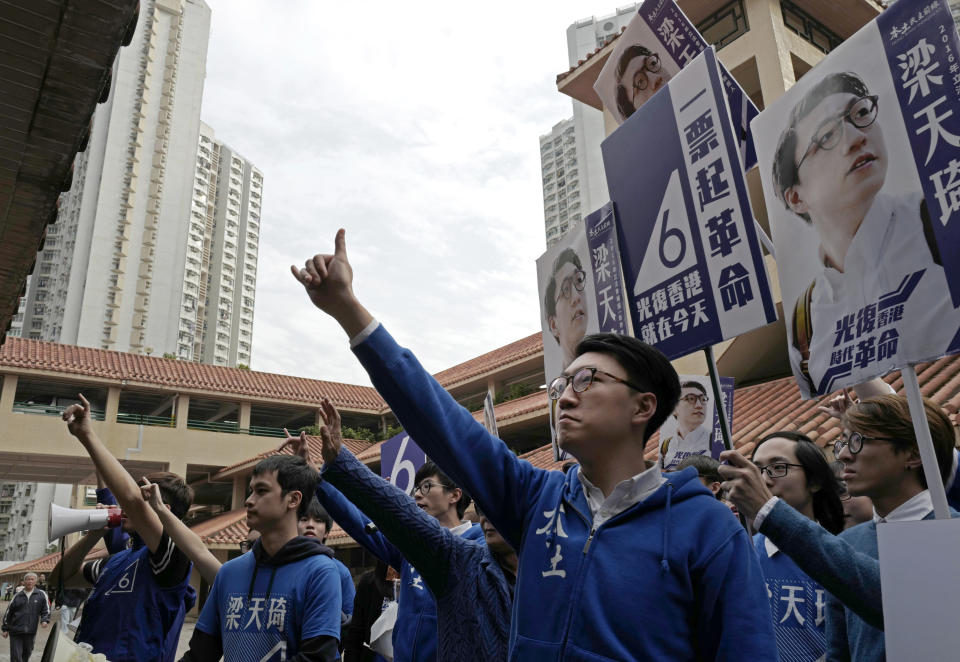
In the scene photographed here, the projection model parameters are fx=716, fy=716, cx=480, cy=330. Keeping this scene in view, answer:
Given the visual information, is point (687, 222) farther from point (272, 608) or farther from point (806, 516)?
point (272, 608)

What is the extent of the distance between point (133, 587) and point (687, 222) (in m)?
3.18

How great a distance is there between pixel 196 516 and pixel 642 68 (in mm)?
→ 24900

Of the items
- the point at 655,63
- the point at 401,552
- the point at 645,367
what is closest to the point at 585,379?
the point at 645,367

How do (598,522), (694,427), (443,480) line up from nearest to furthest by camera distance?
(598,522), (443,480), (694,427)

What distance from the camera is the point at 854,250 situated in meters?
2.76

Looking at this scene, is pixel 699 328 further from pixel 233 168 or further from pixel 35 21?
pixel 233 168

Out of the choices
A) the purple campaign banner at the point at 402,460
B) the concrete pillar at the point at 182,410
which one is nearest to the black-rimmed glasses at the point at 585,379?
the purple campaign banner at the point at 402,460

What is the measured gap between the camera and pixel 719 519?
5.32 ft

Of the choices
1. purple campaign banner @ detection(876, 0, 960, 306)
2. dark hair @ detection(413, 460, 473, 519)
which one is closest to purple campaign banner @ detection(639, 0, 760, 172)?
purple campaign banner @ detection(876, 0, 960, 306)

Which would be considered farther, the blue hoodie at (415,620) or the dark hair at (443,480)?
the dark hair at (443,480)

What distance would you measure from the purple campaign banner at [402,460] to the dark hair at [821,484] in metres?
2.96

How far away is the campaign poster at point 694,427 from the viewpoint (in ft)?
16.3

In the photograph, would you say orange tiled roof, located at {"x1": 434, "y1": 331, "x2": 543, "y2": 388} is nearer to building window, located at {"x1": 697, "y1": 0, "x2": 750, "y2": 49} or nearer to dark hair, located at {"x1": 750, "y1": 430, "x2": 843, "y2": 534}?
building window, located at {"x1": 697, "y1": 0, "x2": 750, "y2": 49}

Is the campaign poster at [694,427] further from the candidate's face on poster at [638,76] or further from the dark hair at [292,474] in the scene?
the dark hair at [292,474]
